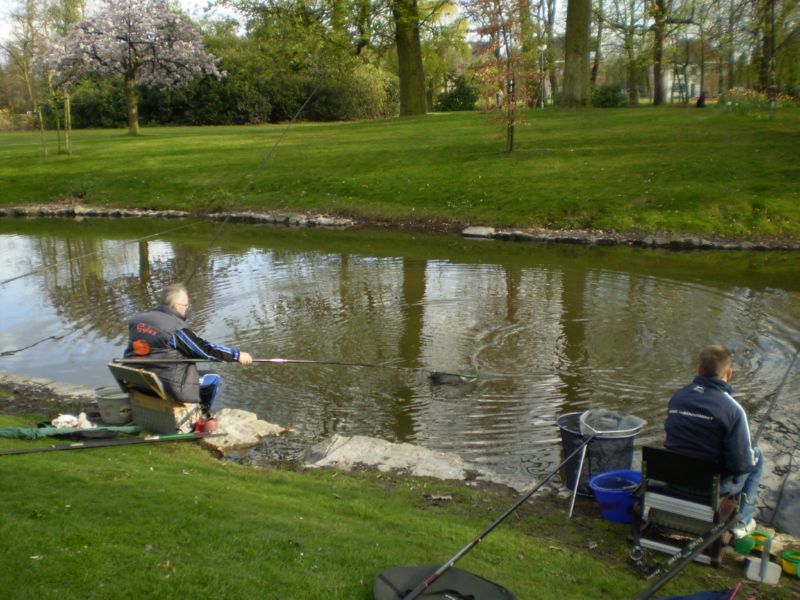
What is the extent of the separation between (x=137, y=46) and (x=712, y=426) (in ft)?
125

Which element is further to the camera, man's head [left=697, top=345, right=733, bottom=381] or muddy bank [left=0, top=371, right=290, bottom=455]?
muddy bank [left=0, top=371, right=290, bottom=455]

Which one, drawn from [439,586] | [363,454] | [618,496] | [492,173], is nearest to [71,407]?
[363,454]

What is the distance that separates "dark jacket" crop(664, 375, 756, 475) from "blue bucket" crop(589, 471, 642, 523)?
22.6 inches

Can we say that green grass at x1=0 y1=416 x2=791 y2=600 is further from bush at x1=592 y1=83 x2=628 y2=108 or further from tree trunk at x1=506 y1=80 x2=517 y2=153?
bush at x1=592 y1=83 x2=628 y2=108

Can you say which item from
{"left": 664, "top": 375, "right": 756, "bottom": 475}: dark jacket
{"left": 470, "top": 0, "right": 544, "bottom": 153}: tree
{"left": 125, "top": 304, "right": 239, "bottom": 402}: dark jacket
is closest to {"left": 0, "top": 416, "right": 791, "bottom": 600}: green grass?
{"left": 664, "top": 375, "right": 756, "bottom": 475}: dark jacket

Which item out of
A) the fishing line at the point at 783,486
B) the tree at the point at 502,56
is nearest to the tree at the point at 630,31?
the tree at the point at 502,56

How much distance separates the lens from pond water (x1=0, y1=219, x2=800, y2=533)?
28.8 feet

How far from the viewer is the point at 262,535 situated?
194 inches

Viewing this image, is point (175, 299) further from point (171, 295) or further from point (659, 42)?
point (659, 42)

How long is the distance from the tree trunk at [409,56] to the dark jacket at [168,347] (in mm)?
26654

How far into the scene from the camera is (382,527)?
5.48m

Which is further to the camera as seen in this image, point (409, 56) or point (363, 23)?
point (409, 56)

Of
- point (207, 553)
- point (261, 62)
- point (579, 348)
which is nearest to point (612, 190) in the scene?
point (579, 348)

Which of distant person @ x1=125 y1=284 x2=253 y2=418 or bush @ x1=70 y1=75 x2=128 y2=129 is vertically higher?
bush @ x1=70 y1=75 x2=128 y2=129
